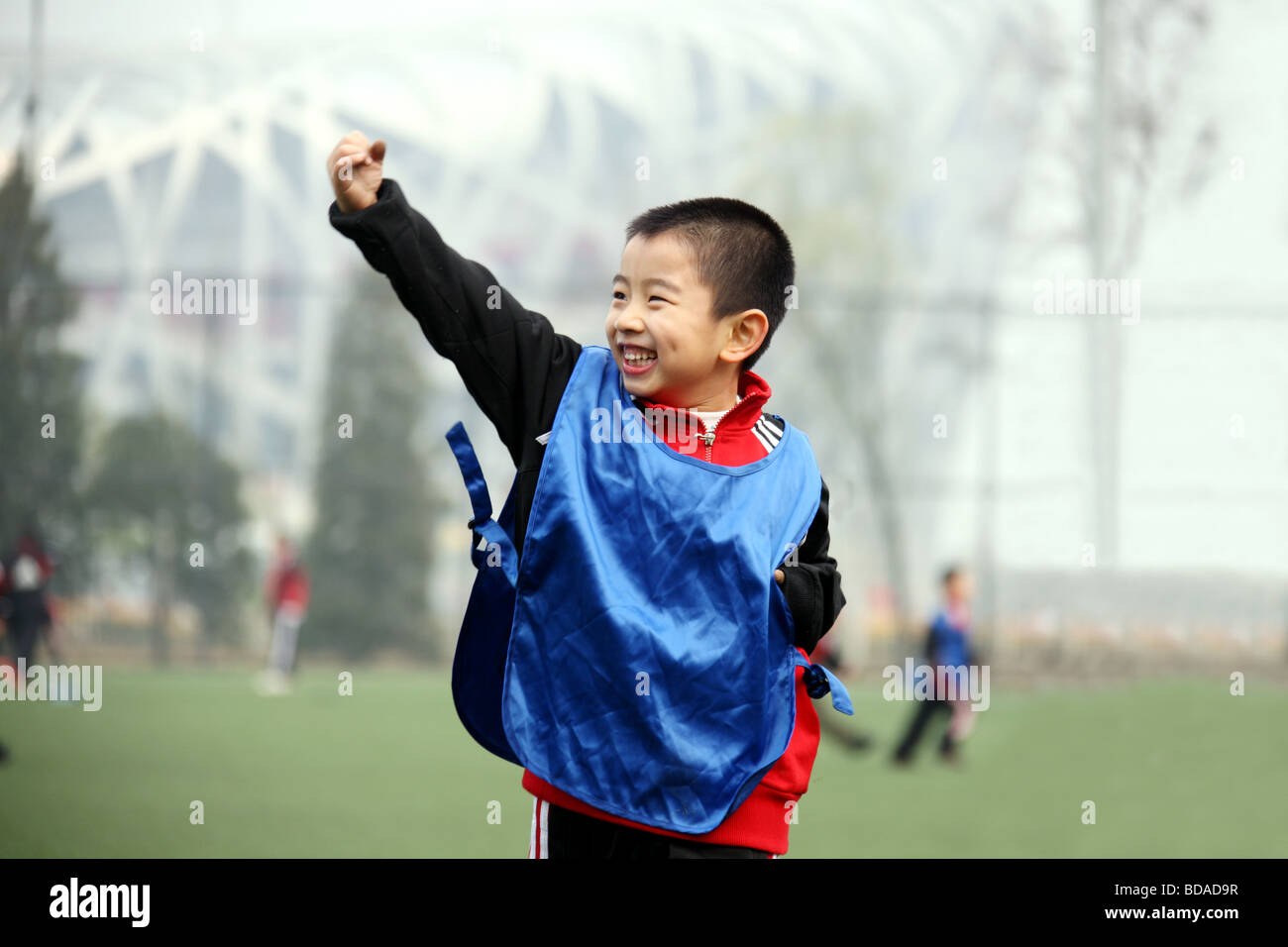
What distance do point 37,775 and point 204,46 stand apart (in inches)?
650

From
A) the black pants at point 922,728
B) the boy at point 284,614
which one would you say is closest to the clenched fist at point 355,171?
the black pants at point 922,728

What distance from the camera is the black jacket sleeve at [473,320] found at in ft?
6.90

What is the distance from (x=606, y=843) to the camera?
7.18 feet

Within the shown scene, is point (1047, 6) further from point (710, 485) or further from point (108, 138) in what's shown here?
point (710, 485)

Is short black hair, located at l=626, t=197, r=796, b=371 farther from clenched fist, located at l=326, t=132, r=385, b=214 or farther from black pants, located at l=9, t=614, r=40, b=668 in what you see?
black pants, located at l=9, t=614, r=40, b=668

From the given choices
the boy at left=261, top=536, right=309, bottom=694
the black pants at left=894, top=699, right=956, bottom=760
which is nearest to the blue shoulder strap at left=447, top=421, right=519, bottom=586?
the black pants at left=894, top=699, right=956, bottom=760

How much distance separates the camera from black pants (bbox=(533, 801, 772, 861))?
2.17m

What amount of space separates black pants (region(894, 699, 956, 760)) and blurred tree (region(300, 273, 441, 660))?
905cm

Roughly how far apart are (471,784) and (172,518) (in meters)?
9.71

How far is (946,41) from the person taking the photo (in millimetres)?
21062

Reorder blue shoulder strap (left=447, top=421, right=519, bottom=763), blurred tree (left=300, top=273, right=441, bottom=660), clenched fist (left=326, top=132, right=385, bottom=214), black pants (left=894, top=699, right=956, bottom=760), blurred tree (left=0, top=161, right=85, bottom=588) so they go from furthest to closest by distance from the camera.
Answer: blurred tree (left=300, top=273, right=441, bottom=660), blurred tree (left=0, top=161, right=85, bottom=588), black pants (left=894, top=699, right=956, bottom=760), blue shoulder strap (left=447, top=421, right=519, bottom=763), clenched fist (left=326, top=132, right=385, bottom=214)

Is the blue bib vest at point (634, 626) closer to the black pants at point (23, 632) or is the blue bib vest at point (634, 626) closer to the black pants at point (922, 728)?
the black pants at point (922, 728)

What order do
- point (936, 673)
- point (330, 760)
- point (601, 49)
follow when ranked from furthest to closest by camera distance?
point (601, 49) < point (936, 673) < point (330, 760)

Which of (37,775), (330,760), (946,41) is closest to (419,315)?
(37,775)
